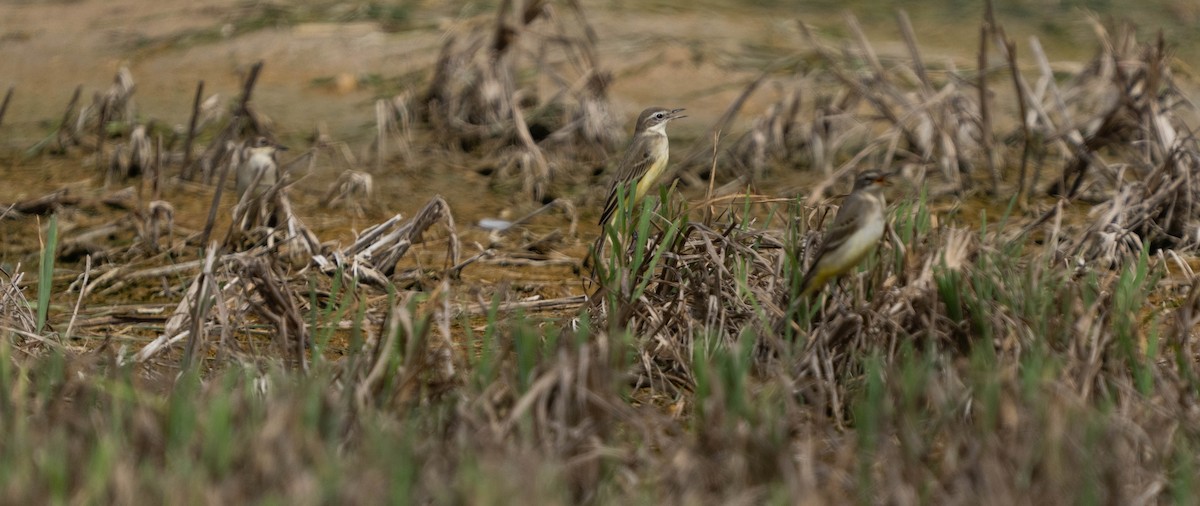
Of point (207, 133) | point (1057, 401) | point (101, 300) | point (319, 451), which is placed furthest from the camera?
point (207, 133)

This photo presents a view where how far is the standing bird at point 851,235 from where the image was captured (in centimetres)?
434

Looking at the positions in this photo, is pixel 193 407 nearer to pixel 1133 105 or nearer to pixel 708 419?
pixel 708 419

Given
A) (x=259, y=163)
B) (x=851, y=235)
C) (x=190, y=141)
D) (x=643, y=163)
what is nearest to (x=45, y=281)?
(x=259, y=163)

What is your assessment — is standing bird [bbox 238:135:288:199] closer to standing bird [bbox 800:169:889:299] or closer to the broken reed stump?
the broken reed stump

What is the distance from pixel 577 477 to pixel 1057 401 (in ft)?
3.86

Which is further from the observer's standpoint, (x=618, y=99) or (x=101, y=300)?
(x=618, y=99)

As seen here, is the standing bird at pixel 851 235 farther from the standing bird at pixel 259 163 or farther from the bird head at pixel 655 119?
the standing bird at pixel 259 163

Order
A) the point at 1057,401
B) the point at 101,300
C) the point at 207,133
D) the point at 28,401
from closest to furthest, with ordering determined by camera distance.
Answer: the point at 1057,401 < the point at 28,401 < the point at 101,300 < the point at 207,133

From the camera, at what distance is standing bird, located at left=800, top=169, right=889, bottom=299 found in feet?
14.3

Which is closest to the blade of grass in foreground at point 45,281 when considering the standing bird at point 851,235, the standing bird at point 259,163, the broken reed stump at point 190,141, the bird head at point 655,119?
the standing bird at point 259,163

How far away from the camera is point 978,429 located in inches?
154

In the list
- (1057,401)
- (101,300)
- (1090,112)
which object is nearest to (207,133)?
(101,300)

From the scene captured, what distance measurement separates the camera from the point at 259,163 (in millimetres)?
7176

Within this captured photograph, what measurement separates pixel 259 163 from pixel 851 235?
3669mm
